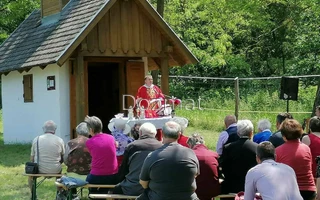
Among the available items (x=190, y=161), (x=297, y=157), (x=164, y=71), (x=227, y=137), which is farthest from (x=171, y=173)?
(x=164, y=71)

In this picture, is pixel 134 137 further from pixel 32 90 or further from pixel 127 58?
pixel 32 90

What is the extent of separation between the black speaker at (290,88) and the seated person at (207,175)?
23.6 feet

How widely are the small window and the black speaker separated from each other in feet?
22.2

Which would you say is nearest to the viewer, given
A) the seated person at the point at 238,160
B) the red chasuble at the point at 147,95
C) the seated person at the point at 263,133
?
the seated person at the point at 238,160

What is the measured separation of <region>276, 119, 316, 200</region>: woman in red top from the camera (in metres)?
6.34

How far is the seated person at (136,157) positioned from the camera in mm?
6500

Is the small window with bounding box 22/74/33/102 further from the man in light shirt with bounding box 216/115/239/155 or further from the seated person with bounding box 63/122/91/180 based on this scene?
the man in light shirt with bounding box 216/115/239/155

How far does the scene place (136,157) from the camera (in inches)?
256

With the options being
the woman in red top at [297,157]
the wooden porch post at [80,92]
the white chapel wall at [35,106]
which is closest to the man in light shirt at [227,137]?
the woman in red top at [297,157]

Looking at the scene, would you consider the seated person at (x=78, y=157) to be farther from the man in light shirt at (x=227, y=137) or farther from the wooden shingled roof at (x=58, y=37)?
the wooden shingled roof at (x=58, y=37)

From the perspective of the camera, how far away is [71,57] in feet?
44.9

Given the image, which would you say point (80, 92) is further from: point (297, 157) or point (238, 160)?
point (297, 157)

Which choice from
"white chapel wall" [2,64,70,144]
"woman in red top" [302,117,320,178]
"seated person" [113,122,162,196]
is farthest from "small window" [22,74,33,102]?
Answer: "woman in red top" [302,117,320,178]

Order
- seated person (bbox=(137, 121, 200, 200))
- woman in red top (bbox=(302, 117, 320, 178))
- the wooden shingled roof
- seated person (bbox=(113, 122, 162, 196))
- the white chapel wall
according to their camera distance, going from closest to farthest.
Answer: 1. seated person (bbox=(137, 121, 200, 200))
2. seated person (bbox=(113, 122, 162, 196))
3. woman in red top (bbox=(302, 117, 320, 178))
4. the wooden shingled roof
5. the white chapel wall
